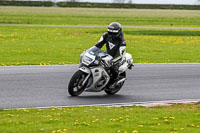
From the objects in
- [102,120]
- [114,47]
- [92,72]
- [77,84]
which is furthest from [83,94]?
[102,120]

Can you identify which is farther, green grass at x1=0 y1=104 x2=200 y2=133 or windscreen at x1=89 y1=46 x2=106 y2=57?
windscreen at x1=89 y1=46 x2=106 y2=57

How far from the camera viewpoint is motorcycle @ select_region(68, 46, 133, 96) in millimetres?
11633

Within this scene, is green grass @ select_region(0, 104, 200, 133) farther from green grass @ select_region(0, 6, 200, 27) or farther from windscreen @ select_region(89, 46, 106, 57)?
green grass @ select_region(0, 6, 200, 27)

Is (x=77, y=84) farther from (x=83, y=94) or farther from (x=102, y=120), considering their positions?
(x=102, y=120)

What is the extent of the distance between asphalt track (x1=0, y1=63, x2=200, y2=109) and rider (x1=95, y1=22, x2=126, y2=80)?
2.81ft

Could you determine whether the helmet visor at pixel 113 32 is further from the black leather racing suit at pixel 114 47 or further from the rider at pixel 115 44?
the black leather racing suit at pixel 114 47

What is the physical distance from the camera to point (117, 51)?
12367 mm

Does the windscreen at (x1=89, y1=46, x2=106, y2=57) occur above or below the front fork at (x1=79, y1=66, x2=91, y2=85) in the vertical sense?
above

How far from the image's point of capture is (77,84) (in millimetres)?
11766

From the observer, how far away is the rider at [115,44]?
476 inches

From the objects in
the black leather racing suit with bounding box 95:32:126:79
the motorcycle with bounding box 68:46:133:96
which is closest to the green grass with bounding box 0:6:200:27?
the black leather racing suit with bounding box 95:32:126:79

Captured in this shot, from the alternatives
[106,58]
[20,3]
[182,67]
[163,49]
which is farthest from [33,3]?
[106,58]

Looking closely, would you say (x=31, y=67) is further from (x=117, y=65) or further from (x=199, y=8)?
(x=199, y=8)

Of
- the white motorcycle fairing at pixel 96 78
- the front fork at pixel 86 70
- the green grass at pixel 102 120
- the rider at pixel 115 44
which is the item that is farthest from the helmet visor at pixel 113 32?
the green grass at pixel 102 120
